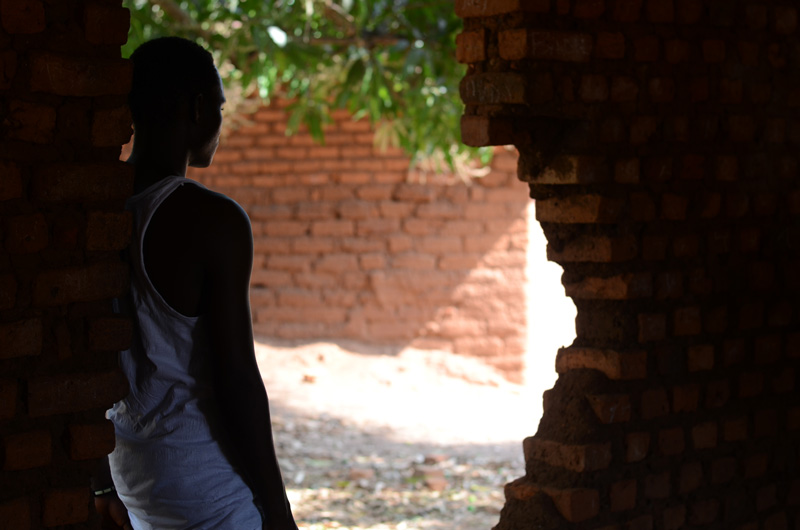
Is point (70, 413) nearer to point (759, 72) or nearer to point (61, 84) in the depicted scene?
point (61, 84)

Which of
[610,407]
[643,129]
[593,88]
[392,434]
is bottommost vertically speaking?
[392,434]

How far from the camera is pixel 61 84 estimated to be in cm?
179

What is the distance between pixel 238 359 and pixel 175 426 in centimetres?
19

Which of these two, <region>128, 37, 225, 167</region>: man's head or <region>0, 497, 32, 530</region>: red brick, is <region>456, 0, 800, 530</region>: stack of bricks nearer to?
<region>128, 37, 225, 167</region>: man's head

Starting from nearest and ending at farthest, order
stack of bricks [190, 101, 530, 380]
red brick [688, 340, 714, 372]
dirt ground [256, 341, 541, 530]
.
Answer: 1. red brick [688, 340, 714, 372]
2. dirt ground [256, 341, 541, 530]
3. stack of bricks [190, 101, 530, 380]

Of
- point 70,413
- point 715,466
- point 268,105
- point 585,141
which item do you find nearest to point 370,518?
point 715,466

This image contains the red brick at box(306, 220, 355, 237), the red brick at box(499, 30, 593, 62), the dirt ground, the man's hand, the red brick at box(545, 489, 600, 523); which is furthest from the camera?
the red brick at box(306, 220, 355, 237)

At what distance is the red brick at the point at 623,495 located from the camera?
275cm

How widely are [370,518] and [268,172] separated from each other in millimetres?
3870

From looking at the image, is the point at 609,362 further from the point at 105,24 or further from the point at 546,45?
the point at 105,24

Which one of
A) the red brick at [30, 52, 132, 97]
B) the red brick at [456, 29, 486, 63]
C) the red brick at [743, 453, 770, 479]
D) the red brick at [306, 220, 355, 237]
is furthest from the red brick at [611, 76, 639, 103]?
the red brick at [306, 220, 355, 237]

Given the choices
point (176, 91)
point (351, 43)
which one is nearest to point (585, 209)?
point (176, 91)

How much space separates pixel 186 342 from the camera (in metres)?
1.82

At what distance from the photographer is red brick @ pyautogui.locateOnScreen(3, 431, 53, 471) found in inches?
69.9
